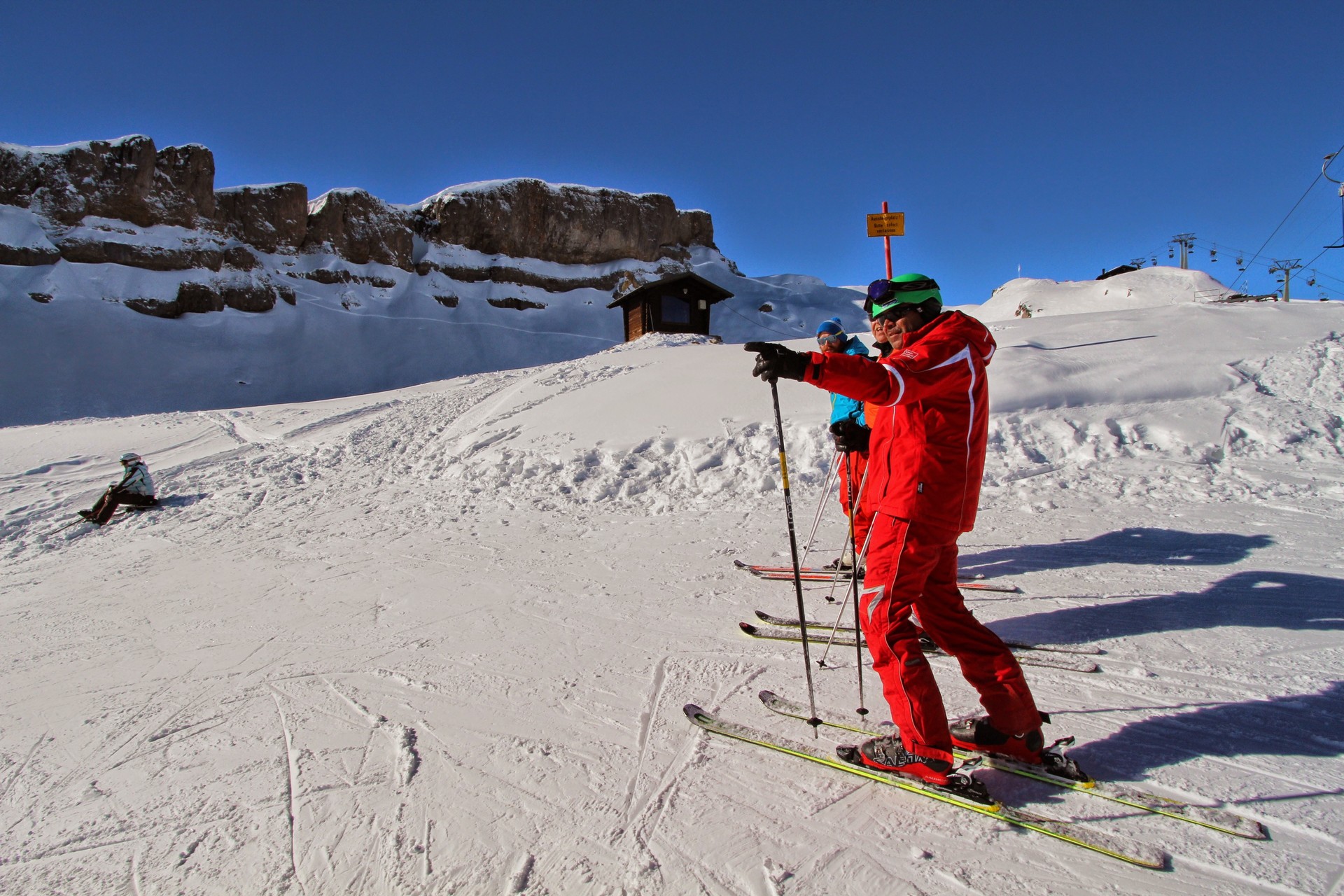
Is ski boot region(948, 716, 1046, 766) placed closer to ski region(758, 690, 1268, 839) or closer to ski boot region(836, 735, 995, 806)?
ski region(758, 690, 1268, 839)

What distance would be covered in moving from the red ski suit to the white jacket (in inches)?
385

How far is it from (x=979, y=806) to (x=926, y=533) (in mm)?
949

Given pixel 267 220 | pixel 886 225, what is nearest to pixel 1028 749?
pixel 886 225

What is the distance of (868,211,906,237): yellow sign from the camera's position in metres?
6.84

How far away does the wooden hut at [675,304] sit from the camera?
79.4 ft

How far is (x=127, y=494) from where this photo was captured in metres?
8.45

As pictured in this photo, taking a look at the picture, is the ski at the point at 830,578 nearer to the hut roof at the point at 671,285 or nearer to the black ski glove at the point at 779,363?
the black ski glove at the point at 779,363

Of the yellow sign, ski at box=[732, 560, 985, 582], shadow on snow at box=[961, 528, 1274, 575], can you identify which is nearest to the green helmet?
ski at box=[732, 560, 985, 582]

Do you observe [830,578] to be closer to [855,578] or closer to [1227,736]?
[855,578]

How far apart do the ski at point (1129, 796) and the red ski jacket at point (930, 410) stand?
91 centimetres

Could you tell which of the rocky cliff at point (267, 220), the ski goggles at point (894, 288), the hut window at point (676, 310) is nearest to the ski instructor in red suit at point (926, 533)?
the ski goggles at point (894, 288)

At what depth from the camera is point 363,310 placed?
151ft

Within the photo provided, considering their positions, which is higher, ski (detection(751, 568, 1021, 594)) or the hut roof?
the hut roof

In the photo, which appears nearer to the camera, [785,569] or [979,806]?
[979,806]
